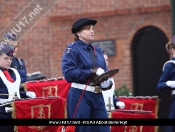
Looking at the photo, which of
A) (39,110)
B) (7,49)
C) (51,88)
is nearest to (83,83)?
(39,110)

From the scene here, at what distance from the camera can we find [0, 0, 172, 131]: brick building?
1312 cm

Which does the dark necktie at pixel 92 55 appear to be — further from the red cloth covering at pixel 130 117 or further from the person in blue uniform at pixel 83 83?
the red cloth covering at pixel 130 117

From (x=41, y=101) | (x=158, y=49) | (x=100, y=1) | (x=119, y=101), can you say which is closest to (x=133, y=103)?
(x=119, y=101)

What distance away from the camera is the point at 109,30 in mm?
13406

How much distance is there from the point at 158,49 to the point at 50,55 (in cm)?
244

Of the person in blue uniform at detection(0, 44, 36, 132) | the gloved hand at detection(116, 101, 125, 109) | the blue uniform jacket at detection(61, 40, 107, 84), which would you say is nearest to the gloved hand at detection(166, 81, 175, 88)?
the gloved hand at detection(116, 101, 125, 109)

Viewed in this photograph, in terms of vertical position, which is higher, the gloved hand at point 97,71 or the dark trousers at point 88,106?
the gloved hand at point 97,71

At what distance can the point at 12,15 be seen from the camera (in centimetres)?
1362

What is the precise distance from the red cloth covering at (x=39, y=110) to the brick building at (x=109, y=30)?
534cm

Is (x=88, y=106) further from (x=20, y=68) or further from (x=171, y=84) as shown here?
(x=171, y=84)

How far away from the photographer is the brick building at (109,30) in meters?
13.1

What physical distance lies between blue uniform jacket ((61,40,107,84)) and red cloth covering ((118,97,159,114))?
224 cm

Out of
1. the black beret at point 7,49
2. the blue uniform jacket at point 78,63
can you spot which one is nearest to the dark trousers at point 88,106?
the blue uniform jacket at point 78,63

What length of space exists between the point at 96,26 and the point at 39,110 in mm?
5882
